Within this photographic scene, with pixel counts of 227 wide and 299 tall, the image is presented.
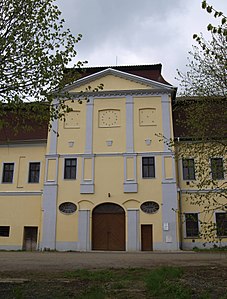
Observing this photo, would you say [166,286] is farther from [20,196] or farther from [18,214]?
[20,196]

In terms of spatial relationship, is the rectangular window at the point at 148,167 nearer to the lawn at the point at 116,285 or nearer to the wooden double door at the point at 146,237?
the wooden double door at the point at 146,237

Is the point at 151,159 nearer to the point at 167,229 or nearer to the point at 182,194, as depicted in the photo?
the point at 182,194

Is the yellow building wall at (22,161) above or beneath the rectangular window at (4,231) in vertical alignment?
above

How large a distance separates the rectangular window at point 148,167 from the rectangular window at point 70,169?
15.4 feet

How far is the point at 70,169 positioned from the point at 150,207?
19.6 ft

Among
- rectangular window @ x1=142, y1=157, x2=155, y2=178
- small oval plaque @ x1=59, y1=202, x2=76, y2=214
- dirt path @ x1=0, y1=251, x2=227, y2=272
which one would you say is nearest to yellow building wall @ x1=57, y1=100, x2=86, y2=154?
small oval plaque @ x1=59, y1=202, x2=76, y2=214

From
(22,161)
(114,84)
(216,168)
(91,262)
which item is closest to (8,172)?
(22,161)

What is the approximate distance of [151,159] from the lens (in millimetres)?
24547

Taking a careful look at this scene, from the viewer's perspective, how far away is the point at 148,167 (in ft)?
80.2

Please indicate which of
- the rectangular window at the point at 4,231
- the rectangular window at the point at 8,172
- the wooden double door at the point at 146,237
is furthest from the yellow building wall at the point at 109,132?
the rectangular window at the point at 4,231

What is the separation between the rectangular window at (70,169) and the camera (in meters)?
24.9

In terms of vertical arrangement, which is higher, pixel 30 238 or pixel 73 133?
pixel 73 133

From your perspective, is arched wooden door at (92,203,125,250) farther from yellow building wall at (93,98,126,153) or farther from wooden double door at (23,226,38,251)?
wooden double door at (23,226,38,251)

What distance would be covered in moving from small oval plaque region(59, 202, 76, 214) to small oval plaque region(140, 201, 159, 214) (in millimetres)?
4456
